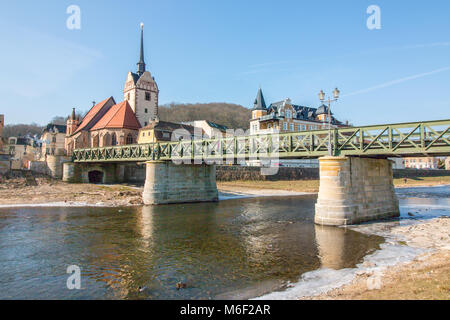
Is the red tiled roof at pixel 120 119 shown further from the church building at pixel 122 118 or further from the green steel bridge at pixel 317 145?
the green steel bridge at pixel 317 145

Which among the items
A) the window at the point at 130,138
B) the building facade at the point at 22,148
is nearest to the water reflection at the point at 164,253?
the window at the point at 130,138

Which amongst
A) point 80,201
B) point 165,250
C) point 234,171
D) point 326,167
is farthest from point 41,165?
point 326,167

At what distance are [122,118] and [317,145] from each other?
4765 cm

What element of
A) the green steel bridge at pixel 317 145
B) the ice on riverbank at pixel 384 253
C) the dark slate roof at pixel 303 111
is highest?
the dark slate roof at pixel 303 111

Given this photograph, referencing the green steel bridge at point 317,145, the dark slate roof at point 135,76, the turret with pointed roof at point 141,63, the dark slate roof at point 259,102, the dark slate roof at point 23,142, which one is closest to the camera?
the green steel bridge at point 317,145

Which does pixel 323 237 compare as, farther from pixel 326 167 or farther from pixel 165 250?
pixel 165 250

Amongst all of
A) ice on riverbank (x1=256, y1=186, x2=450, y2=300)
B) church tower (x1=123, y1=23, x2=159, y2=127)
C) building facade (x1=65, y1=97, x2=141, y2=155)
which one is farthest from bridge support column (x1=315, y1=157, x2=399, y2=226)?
church tower (x1=123, y1=23, x2=159, y2=127)

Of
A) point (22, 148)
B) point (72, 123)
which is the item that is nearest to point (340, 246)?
point (72, 123)

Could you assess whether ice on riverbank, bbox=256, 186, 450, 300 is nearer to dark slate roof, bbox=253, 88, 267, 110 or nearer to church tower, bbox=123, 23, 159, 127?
dark slate roof, bbox=253, 88, 267, 110

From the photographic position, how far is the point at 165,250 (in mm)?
12195

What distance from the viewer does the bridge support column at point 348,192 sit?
1606 centimetres

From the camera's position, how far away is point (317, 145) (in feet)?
64.9
